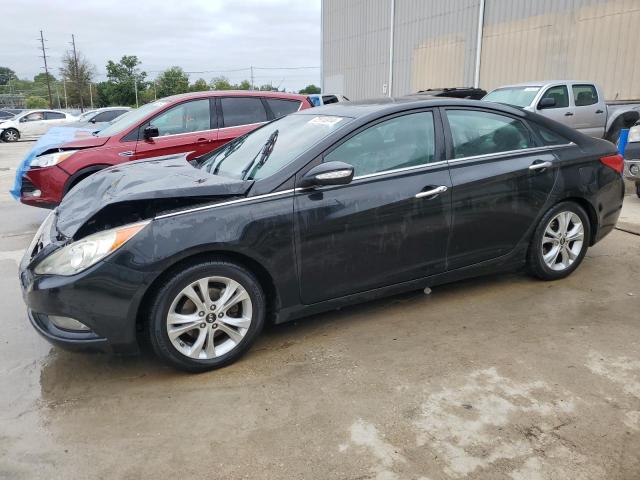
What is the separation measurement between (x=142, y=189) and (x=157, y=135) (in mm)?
3780

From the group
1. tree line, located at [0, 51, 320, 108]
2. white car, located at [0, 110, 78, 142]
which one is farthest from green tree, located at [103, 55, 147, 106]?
white car, located at [0, 110, 78, 142]

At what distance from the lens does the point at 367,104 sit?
3.92 meters

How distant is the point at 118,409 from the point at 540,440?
6.89ft

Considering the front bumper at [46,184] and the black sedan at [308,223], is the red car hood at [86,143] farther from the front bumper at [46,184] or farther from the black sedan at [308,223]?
the black sedan at [308,223]

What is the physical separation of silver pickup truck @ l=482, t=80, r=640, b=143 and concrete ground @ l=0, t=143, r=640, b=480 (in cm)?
752

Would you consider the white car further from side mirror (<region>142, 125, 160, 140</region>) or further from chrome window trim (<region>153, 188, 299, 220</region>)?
chrome window trim (<region>153, 188, 299, 220</region>)

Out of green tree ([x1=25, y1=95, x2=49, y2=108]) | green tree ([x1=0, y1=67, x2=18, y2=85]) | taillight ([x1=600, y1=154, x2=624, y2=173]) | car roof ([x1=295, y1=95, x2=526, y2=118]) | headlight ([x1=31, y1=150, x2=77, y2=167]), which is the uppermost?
green tree ([x1=0, y1=67, x2=18, y2=85])

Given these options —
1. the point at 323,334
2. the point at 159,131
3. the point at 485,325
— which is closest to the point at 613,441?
the point at 485,325

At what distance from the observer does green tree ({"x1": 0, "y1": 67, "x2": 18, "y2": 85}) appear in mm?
96250

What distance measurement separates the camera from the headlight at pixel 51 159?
6375mm

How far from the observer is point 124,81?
58.0 meters

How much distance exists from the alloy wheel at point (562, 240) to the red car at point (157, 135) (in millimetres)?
3930

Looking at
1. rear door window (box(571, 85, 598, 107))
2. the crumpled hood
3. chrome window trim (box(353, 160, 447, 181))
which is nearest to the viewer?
the crumpled hood

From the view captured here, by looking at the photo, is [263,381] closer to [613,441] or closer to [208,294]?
[208,294]
